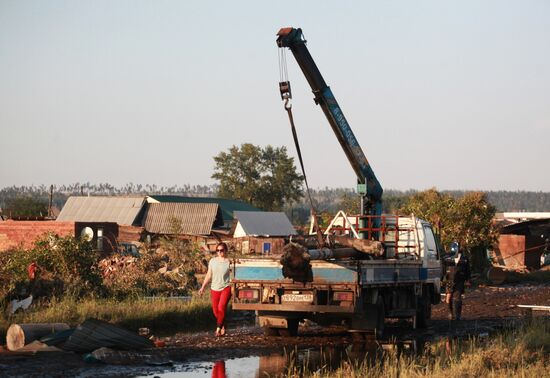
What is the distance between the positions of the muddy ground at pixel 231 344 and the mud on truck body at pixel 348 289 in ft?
1.38

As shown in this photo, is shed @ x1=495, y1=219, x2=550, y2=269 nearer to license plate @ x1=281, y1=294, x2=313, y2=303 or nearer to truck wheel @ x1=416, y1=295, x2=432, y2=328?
truck wheel @ x1=416, y1=295, x2=432, y2=328

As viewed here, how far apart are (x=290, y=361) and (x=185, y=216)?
5485 cm

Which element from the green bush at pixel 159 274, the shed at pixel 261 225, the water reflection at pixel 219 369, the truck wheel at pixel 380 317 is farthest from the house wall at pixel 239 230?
the water reflection at pixel 219 369

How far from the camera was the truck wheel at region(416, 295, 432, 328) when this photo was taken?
21203 mm

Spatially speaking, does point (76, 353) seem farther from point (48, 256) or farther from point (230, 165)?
point (230, 165)

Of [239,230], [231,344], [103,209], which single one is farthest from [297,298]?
[103,209]

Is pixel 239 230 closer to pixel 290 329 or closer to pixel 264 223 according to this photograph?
pixel 264 223

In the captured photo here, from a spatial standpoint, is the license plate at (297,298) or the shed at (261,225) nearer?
the license plate at (297,298)

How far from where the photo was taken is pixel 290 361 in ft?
51.6

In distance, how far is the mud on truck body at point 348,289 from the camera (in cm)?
1756

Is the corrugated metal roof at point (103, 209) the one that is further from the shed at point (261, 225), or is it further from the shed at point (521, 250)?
the shed at point (521, 250)

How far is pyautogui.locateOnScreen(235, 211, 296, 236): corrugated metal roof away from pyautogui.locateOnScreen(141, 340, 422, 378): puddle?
43.4 meters

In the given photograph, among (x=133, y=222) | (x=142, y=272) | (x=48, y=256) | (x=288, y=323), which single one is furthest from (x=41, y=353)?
(x=133, y=222)

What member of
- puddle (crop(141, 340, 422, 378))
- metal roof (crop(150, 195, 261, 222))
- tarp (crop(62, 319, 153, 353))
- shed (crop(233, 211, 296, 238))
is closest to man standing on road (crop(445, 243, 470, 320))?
puddle (crop(141, 340, 422, 378))
